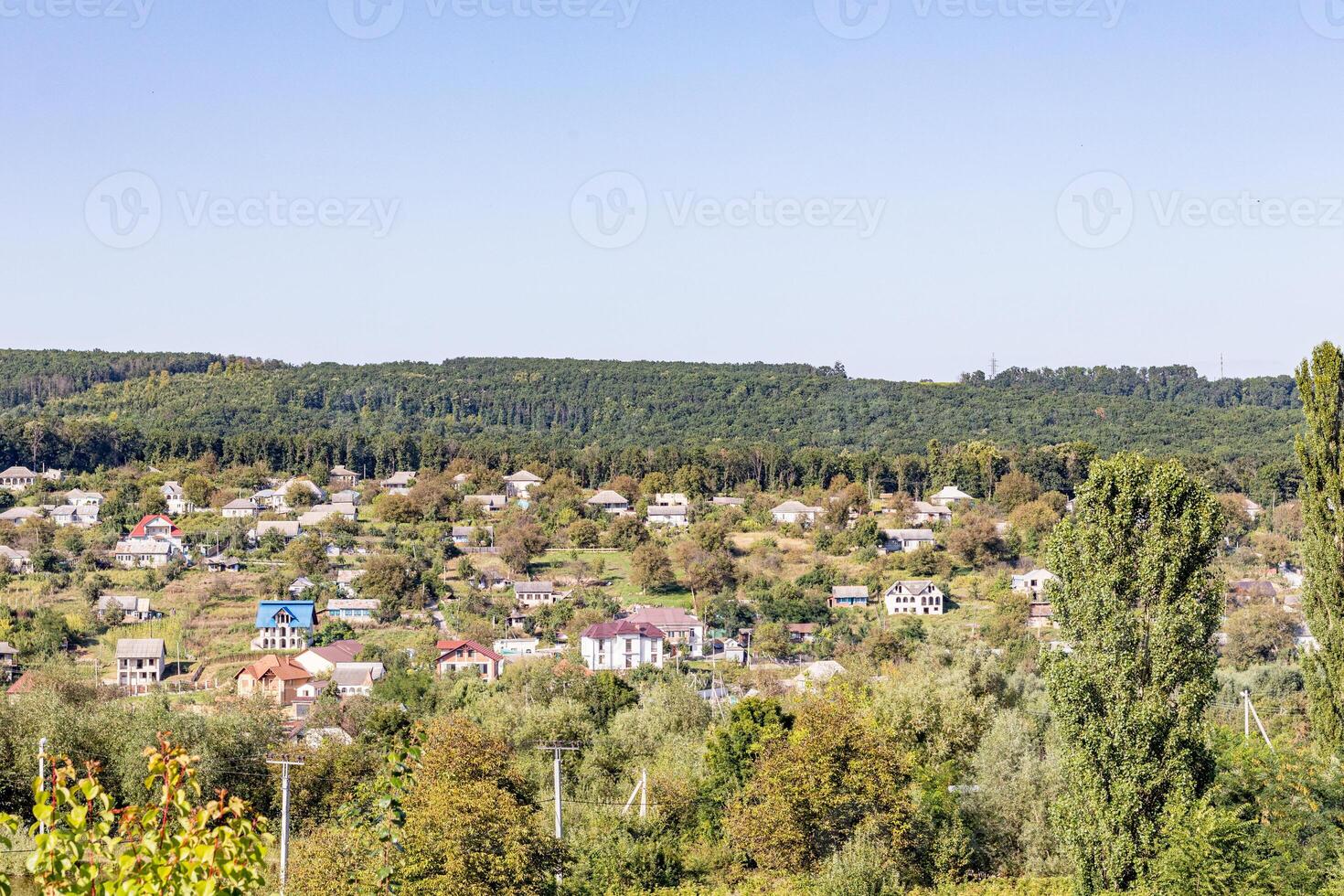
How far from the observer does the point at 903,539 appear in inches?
2156

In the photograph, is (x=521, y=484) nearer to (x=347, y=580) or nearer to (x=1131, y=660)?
(x=347, y=580)

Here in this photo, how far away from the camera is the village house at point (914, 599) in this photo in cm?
4463

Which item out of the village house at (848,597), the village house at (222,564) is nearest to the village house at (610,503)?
the village house at (848,597)

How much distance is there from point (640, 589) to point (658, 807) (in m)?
27.1

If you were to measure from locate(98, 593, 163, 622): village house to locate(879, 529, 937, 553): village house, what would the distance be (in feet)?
94.8

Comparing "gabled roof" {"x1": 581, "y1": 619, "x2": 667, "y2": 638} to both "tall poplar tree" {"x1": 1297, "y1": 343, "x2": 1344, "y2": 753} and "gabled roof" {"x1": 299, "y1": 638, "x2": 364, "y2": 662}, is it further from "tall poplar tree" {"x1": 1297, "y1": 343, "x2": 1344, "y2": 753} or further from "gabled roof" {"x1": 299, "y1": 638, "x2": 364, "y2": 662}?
"tall poplar tree" {"x1": 1297, "y1": 343, "x2": 1344, "y2": 753}

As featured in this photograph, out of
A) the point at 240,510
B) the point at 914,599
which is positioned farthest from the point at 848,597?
the point at 240,510

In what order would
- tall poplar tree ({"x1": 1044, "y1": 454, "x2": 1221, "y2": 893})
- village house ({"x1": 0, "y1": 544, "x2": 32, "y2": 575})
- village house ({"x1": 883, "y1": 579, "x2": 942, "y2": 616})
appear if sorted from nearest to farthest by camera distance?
tall poplar tree ({"x1": 1044, "y1": 454, "x2": 1221, "y2": 893}) → village house ({"x1": 883, "y1": 579, "x2": 942, "y2": 616}) → village house ({"x1": 0, "y1": 544, "x2": 32, "y2": 575})

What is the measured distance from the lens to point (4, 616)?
38281 millimetres

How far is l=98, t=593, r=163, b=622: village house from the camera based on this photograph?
40.4 metres

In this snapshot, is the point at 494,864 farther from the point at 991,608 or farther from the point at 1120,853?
the point at 991,608

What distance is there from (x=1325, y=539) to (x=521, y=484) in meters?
55.7

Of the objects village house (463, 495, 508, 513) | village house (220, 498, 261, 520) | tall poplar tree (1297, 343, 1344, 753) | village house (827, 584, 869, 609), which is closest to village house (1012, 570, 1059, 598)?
Result: village house (827, 584, 869, 609)

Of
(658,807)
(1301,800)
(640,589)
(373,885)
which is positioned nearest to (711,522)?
(640,589)
